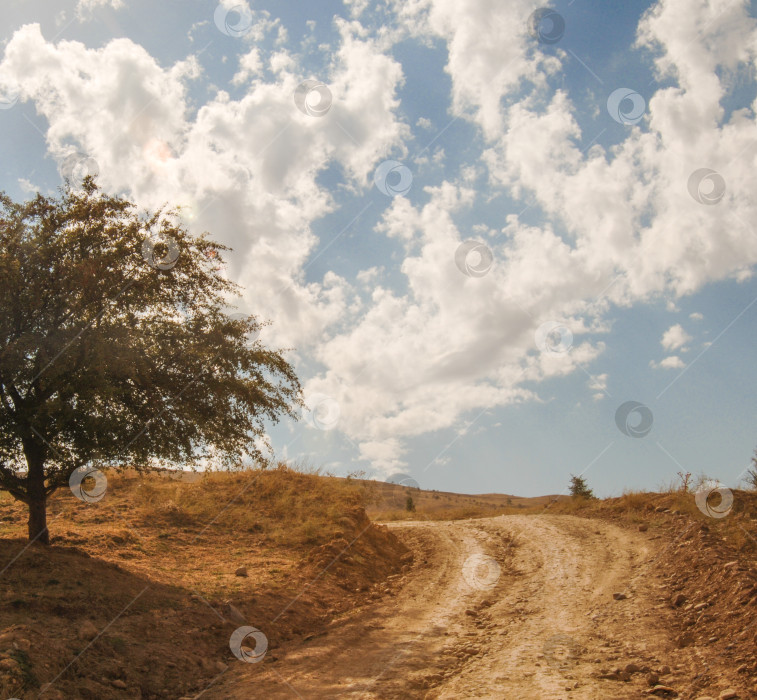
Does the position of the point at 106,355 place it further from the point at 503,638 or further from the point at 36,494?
the point at 503,638

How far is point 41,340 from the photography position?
1142 centimetres

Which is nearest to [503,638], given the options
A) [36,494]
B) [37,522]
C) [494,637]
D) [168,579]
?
[494,637]

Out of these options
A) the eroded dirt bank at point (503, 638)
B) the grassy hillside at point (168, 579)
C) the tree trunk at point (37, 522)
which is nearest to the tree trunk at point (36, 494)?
the tree trunk at point (37, 522)

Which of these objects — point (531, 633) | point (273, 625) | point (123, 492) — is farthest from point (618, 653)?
point (123, 492)

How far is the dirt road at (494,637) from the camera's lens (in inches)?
276

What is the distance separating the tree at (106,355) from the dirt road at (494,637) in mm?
5774

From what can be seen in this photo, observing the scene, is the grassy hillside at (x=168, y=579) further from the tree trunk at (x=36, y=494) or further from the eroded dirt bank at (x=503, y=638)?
the eroded dirt bank at (x=503, y=638)

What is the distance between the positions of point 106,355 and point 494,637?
9.04m

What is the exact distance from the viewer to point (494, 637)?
28.9 feet

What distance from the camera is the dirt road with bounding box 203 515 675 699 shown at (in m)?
7.01

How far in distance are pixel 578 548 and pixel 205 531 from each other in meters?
11.7

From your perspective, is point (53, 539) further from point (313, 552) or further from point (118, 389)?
point (313, 552)

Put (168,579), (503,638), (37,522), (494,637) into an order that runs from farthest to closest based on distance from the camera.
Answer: (37,522) → (168,579) → (494,637) → (503,638)

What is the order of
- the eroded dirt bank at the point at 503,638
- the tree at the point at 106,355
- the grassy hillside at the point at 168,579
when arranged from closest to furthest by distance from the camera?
the eroded dirt bank at the point at 503,638 → the grassy hillside at the point at 168,579 → the tree at the point at 106,355
